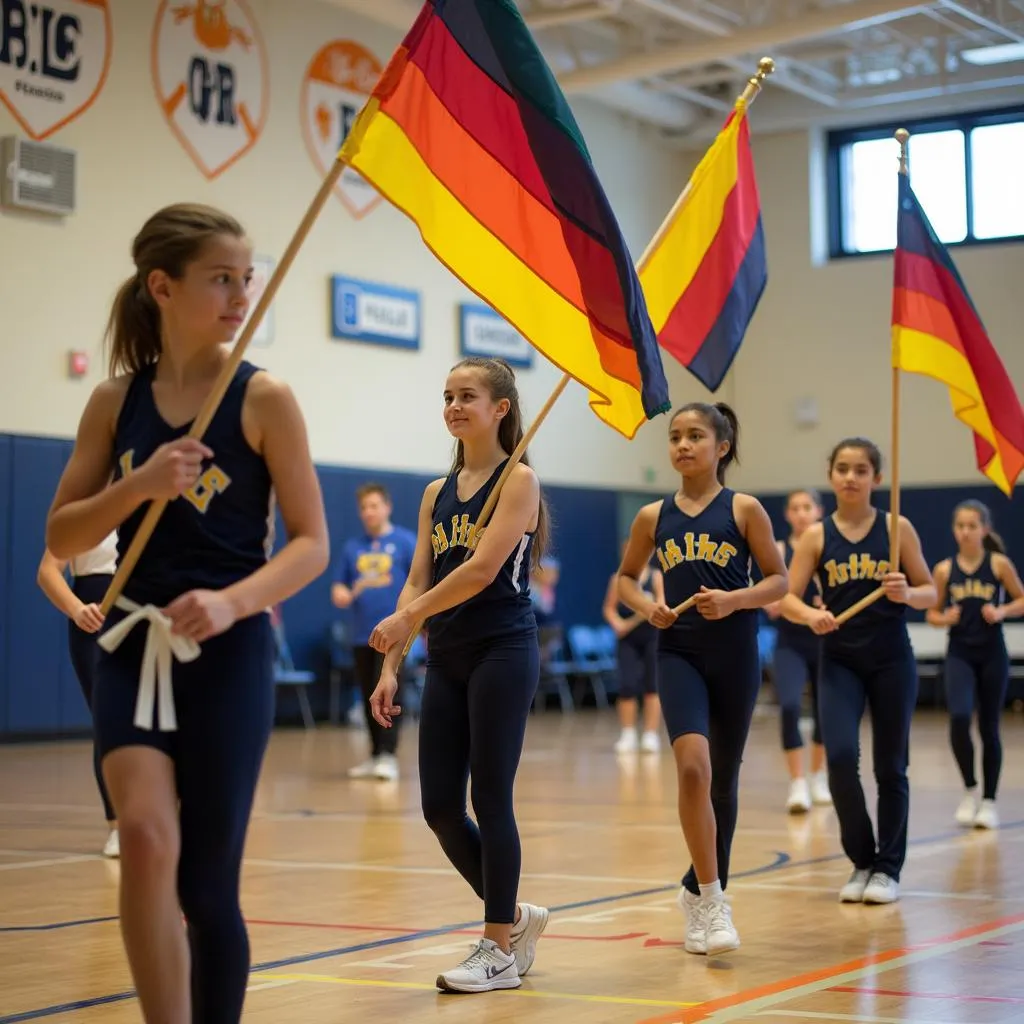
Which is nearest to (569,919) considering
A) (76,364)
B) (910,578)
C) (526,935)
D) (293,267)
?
(526,935)

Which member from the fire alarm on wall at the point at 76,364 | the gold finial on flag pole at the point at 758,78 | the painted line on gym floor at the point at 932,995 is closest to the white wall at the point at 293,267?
the fire alarm on wall at the point at 76,364

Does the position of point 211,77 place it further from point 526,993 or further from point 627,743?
point 526,993

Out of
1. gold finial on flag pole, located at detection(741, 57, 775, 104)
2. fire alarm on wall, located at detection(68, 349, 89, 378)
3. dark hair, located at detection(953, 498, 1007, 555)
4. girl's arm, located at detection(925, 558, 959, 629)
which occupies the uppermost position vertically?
gold finial on flag pole, located at detection(741, 57, 775, 104)

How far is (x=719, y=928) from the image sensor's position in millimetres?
5141

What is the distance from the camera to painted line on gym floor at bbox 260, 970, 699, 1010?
14.5 feet

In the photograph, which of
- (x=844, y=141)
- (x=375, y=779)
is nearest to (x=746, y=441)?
(x=844, y=141)

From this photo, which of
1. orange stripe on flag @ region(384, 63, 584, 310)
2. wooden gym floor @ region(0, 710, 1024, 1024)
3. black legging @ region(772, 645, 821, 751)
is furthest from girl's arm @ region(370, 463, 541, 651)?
black legging @ region(772, 645, 821, 751)

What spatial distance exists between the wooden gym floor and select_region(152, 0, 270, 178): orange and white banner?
288 inches

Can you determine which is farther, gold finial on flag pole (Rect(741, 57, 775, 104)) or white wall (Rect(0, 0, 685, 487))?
white wall (Rect(0, 0, 685, 487))

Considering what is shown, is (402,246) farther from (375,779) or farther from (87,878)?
(87,878)

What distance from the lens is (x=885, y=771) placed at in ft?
21.0

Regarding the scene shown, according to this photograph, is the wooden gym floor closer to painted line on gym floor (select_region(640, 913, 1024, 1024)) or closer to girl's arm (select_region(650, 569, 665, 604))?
painted line on gym floor (select_region(640, 913, 1024, 1024))

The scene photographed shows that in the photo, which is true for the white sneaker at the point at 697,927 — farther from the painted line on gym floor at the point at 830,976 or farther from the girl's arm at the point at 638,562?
the girl's arm at the point at 638,562

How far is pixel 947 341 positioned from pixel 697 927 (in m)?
3.48
